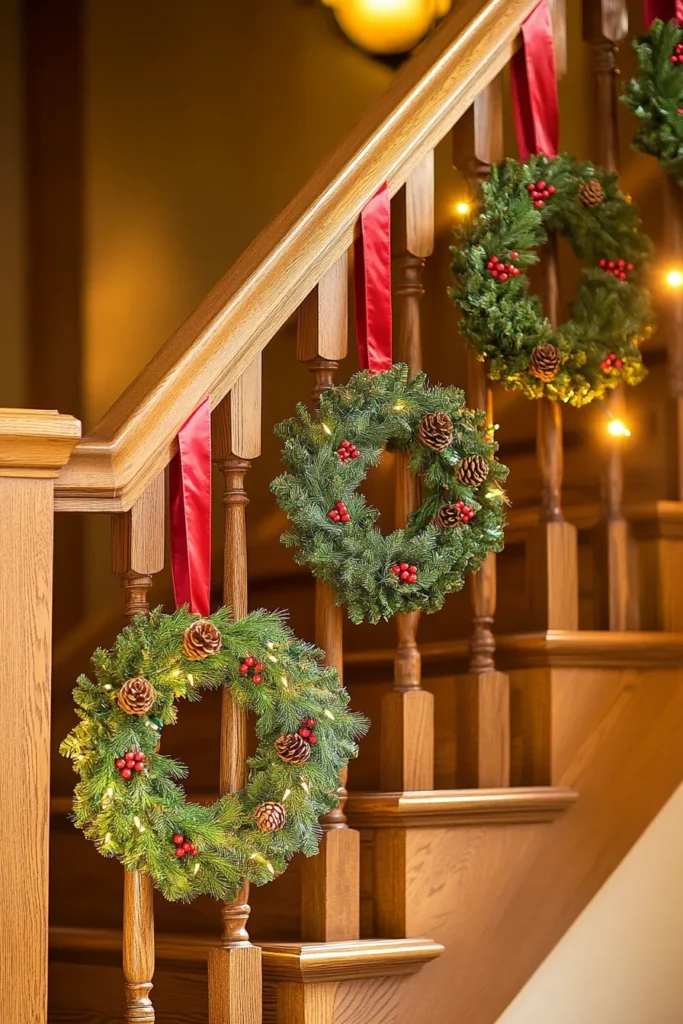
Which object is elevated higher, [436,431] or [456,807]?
[436,431]

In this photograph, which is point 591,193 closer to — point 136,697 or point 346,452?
point 346,452

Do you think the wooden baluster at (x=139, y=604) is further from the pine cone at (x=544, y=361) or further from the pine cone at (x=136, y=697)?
the pine cone at (x=544, y=361)

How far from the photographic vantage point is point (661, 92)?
2098 millimetres

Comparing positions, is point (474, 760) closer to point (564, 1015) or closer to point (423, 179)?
point (564, 1015)

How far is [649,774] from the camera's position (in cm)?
198

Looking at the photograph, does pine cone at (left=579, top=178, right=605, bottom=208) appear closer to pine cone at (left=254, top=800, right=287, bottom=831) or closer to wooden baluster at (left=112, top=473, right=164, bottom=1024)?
wooden baluster at (left=112, top=473, right=164, bottom=1024)

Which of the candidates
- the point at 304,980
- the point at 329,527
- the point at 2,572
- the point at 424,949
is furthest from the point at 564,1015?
the point at 2,572

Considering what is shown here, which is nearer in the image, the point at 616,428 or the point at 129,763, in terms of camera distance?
the point at 129,763

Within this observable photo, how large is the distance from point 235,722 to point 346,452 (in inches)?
13.7

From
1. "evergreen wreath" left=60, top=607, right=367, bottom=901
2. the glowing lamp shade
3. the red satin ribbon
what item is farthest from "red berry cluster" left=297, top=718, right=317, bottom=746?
the glowing lamp shade

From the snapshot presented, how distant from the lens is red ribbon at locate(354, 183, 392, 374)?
1760 mm

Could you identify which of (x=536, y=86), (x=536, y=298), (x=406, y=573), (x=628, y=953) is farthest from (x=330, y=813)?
(x=536, y=86)

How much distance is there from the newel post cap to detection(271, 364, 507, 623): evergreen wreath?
0.32 m

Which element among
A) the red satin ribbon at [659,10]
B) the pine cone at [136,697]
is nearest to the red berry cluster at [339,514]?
the pine cone at [136,697]
